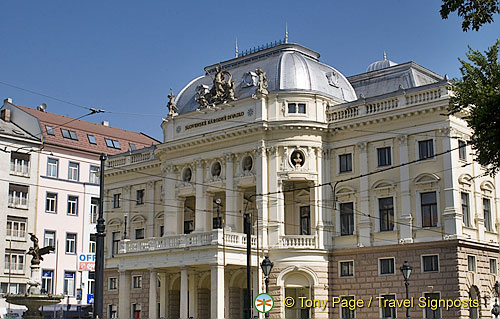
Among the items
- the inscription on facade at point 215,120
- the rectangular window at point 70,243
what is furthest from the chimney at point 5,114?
the inscription on facade at point 215,120

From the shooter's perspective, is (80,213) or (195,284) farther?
(80,213)

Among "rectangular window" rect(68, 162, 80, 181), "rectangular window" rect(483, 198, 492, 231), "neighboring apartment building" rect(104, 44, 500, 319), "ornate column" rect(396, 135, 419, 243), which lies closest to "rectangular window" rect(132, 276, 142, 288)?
"neighboring apartment building" rect(104, 44, 500, 319)

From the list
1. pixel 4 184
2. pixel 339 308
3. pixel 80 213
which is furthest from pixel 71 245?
pixel 339 308

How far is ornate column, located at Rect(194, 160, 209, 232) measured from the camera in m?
51.2

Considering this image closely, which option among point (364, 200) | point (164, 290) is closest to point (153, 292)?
A: point (164, 290)

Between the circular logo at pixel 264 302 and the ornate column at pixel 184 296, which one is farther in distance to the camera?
the ornate column at pixel 184 296

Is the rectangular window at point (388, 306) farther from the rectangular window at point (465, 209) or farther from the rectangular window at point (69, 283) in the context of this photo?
the rectangular window at point (69, 283)

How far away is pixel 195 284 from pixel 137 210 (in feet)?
37.5

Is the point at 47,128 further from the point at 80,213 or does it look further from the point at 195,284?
the point at 195,284

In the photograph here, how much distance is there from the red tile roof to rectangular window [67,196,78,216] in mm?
5007

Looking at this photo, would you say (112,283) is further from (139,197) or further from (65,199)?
(65,199)

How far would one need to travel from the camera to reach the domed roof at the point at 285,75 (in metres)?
50.9

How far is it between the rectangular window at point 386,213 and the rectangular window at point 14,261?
34004 millimetres

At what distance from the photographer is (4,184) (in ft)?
211
